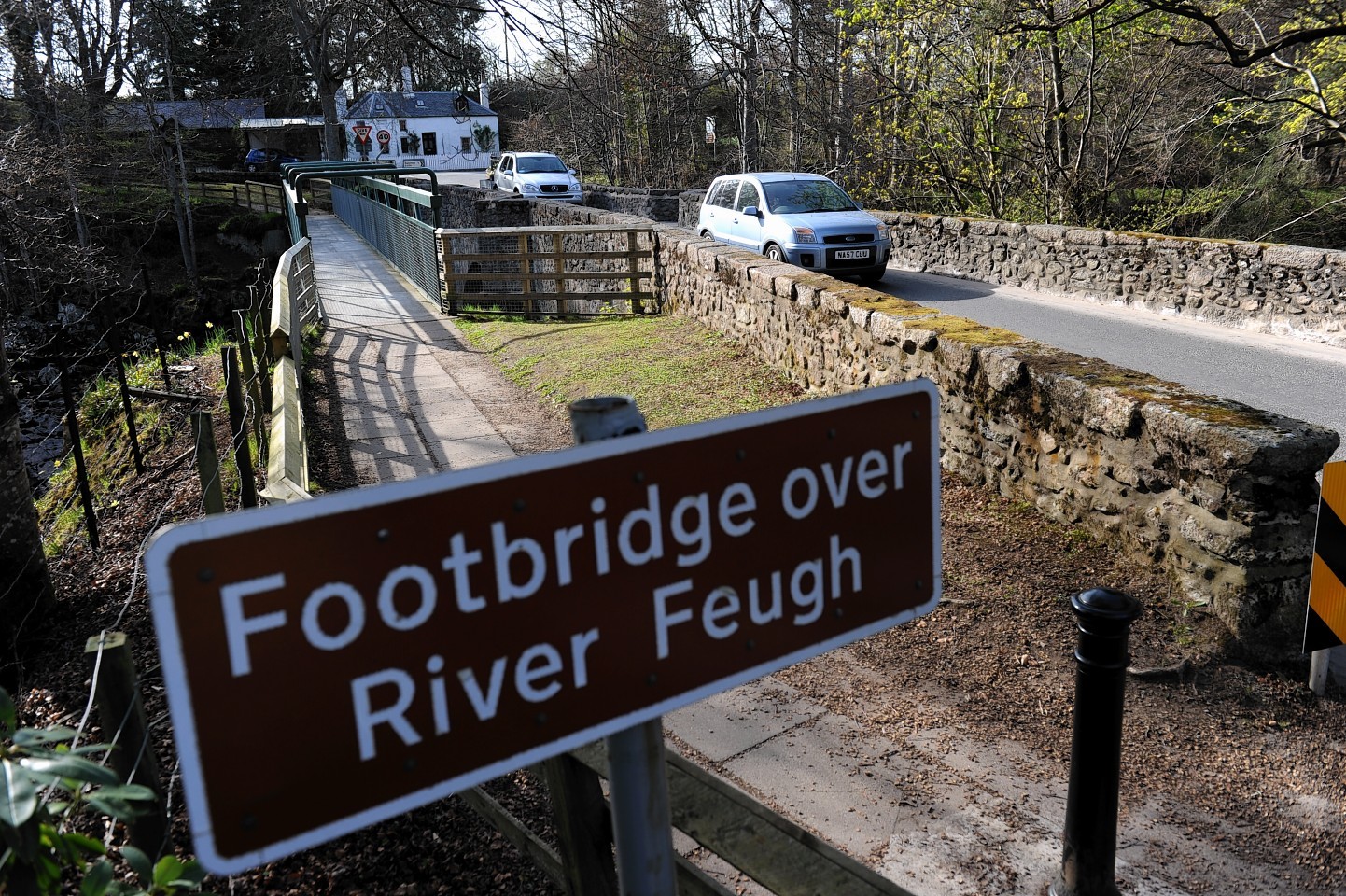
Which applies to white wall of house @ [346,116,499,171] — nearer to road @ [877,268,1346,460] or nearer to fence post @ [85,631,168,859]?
road @ [877,268,1346,460]

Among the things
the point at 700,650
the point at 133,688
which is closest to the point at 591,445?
the point at 700,650

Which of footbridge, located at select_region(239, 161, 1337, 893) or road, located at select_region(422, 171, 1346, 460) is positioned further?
road, located at select_region(422, 171, 1346, 460)

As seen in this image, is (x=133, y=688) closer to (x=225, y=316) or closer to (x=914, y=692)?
(x=914, y=692)

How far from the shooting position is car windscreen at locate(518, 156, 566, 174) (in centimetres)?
3045

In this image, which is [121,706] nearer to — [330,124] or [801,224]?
[801,224]

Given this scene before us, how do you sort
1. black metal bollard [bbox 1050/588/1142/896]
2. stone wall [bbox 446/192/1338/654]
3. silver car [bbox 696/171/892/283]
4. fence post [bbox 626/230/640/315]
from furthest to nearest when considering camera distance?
1. fence post [bbox 626/230/640/315]
2. silver car [bbox 696/171/892/283]
3. stone wall [bbox 446/192/1338/654]
4. black metal bollard [bbox 1050/588/1142/896]

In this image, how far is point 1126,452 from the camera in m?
Answer: 4.98

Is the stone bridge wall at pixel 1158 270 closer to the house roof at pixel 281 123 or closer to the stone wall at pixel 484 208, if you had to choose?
the stone wall at pixel 484 208

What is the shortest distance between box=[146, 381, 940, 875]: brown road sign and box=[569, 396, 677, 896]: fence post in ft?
0.14

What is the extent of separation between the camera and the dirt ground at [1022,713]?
3104 mm

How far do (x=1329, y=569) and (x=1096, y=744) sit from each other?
5.07 ft

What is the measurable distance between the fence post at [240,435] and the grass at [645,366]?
3092mm

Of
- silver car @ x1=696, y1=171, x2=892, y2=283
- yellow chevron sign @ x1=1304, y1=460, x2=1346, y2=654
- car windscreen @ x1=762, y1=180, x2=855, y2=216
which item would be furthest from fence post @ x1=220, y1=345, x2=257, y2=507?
car windscreen @ x1=762, y1=180, x2=855, y2=216

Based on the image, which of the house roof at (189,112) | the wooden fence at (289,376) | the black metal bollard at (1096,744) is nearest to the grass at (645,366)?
the wooden fence at (289,376)
